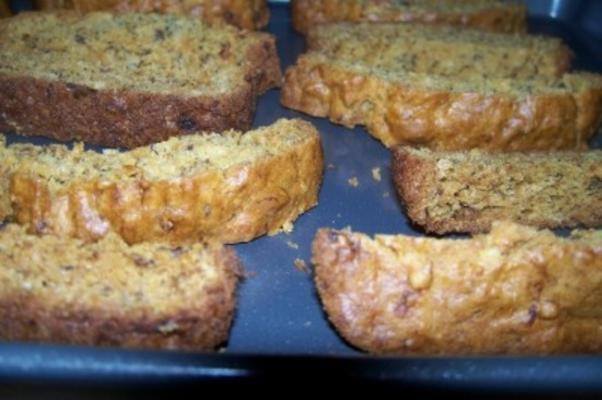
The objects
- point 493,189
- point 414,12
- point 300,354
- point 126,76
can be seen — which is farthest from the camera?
point 414,12

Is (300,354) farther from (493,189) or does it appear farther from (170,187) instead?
(493,189)

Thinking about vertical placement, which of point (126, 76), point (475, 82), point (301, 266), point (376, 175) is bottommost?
point (301, 266)

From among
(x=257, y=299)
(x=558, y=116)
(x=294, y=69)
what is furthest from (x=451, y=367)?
(x=294, y=69)

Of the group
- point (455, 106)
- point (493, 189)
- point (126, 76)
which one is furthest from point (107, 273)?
point (455, 106)

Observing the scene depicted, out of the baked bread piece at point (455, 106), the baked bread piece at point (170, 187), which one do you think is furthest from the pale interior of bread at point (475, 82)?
the baked bread piece at point (170, 187)

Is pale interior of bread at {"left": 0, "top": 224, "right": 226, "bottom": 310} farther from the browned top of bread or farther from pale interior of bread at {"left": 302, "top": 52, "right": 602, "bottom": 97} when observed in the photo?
pale interior of bread at {"left": 302, "top": 52, "right": 602, "bottom": 97}

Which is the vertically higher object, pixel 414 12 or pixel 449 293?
pixel 414 12

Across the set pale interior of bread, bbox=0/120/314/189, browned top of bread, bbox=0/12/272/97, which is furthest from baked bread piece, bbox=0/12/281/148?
pale interior of bread, bbox=0/120/314/189
